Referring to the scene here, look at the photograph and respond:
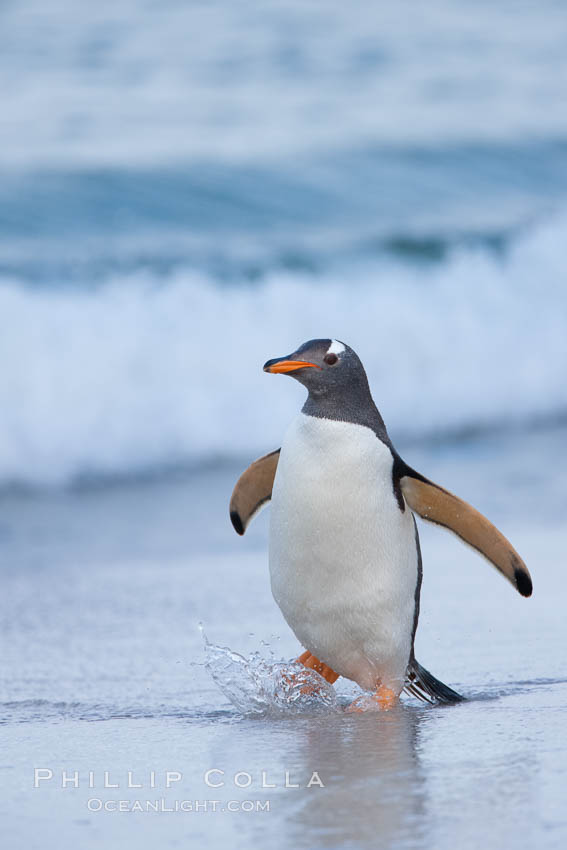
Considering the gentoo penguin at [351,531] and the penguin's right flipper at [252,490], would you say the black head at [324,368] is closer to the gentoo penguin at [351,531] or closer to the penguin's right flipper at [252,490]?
the gentoo penguin at [351,531]

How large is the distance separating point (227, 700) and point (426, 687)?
0.48 m

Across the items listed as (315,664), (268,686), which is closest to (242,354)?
(315,664)

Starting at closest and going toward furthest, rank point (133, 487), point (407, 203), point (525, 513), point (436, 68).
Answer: point (525, 513), point (133, 487), point (407, 203), point (436, 68)

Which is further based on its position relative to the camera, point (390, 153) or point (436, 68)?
point (436, 68)

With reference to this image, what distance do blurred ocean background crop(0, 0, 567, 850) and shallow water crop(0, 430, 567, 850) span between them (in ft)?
0.04

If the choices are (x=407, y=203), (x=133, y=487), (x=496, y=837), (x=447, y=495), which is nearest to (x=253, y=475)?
(x=447, y=495)

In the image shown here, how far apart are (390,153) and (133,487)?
6436 millimetres

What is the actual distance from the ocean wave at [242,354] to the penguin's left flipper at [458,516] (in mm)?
→ 3649

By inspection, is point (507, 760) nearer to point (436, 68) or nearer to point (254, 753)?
point (254, 753)

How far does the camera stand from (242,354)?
8.59 m

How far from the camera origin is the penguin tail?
3.32m

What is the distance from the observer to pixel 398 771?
2449 millimetres

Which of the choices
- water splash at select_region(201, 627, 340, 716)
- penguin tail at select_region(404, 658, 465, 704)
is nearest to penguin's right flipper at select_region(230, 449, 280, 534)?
water splash at select_region(201, 627, 340, 716)

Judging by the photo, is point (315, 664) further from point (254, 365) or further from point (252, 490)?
point (254, 365)
